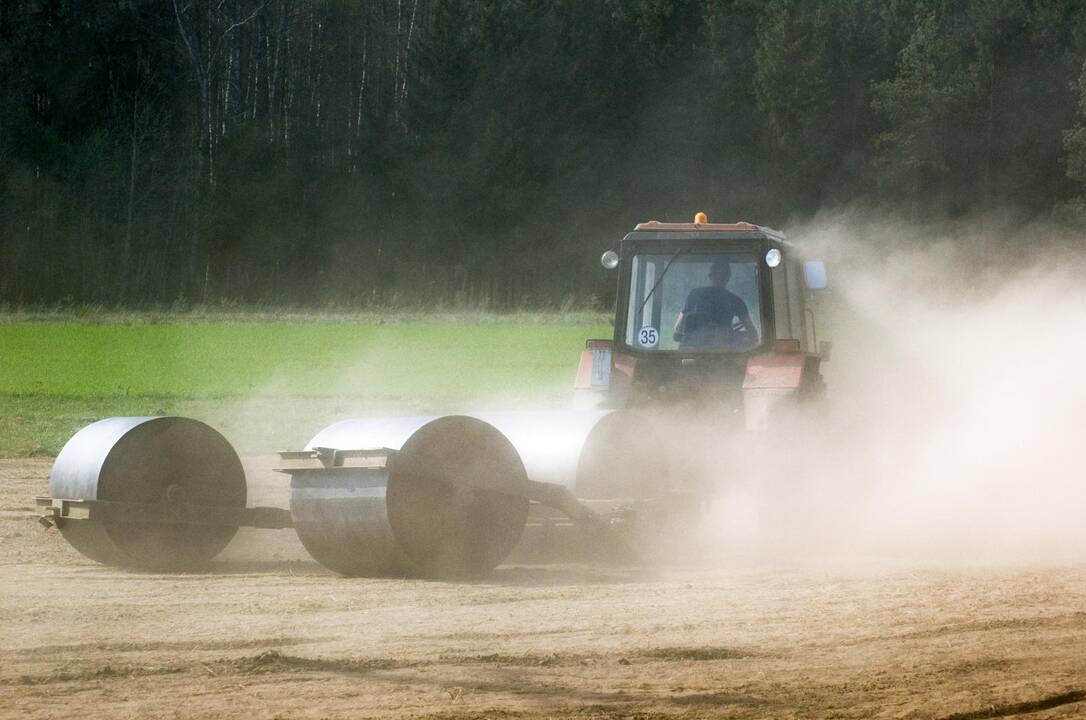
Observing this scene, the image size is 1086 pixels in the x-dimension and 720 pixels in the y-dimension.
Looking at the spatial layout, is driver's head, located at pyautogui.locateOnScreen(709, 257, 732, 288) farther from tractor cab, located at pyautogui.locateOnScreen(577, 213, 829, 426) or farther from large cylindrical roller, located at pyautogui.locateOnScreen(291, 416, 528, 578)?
large cylindrical roller, located at pyautogui.locateOnScreen(291, 416, 528, 578)

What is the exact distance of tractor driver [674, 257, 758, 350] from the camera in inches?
457

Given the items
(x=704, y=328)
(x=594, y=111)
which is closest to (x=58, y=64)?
(x=594, y=111)

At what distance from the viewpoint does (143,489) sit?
9.80 meters

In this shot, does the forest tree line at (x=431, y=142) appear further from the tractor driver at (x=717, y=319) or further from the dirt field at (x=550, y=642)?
the dirt field at (x=550, y=642)

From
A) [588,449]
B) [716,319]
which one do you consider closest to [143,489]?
[588,449]

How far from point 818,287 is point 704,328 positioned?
1.04 meters

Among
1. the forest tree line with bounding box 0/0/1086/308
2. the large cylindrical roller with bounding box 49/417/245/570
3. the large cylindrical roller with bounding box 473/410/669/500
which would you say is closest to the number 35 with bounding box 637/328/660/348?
the large cylindrical roller with bounding box 473/410/669/500

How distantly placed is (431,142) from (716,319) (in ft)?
169

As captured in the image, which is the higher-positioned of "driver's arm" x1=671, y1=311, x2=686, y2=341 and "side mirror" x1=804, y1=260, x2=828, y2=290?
"side mirror" x1=804, y1=260, x2=828, y2=290

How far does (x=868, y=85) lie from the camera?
59812 millimetres

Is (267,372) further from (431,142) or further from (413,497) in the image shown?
(431,142)

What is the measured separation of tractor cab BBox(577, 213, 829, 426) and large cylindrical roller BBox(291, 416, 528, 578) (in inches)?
89.7

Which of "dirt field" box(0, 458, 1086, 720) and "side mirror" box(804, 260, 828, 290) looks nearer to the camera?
"dirt field" box(0, 458, 1086, 720)

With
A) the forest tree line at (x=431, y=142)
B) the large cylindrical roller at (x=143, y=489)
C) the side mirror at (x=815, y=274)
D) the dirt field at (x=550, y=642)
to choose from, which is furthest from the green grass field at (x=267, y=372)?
the forest tree line at (x=431, y=142)
